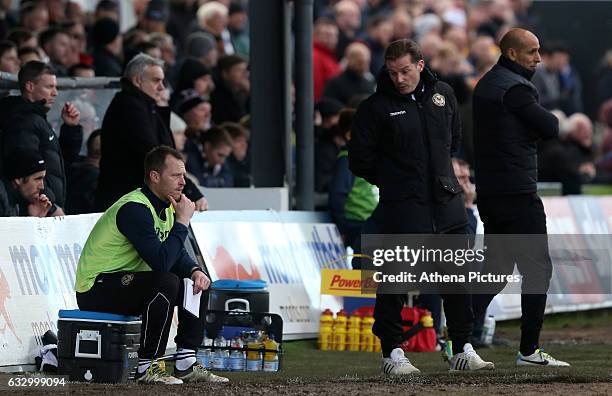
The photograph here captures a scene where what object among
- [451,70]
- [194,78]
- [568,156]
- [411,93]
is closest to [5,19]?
[194,78]

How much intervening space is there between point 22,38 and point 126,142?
12.0 ft

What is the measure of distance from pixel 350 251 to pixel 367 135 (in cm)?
442

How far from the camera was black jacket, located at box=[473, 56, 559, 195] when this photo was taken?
11.1 metres

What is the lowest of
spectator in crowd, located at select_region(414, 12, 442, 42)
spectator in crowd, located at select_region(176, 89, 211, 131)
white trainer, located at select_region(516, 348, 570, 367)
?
white trainer, located at select_region(516, 348, 570, 367)

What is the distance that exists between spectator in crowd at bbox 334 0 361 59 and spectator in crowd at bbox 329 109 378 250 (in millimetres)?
6708

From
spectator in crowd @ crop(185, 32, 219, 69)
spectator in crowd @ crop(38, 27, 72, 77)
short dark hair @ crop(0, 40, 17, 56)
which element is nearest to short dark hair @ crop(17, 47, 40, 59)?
short dark hair @ crop(0, 40, 17, 56)

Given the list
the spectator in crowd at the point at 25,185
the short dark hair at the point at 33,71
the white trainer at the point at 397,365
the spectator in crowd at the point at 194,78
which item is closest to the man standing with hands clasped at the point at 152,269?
the white trainer at the point at 397,365

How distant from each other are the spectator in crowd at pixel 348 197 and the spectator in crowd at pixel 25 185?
356 centimetres

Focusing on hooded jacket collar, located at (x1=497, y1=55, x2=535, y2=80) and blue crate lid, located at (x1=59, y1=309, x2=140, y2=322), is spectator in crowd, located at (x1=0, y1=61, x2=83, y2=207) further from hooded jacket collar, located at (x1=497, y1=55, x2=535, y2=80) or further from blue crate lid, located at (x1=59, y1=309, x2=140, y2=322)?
hooded jacket collar, located at (x1=497, y1=55, x2=535, y2=80)

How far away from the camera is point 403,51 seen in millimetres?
10555

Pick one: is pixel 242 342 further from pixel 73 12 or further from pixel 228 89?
pixel 73 12

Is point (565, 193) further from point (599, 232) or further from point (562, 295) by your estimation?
point (562, 295)

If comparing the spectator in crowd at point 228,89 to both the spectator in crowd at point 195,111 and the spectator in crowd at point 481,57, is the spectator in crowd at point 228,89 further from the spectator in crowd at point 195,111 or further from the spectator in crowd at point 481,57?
the spectator in crowd at point 481,57

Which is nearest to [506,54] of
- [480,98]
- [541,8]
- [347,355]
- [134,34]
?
[480,98]
